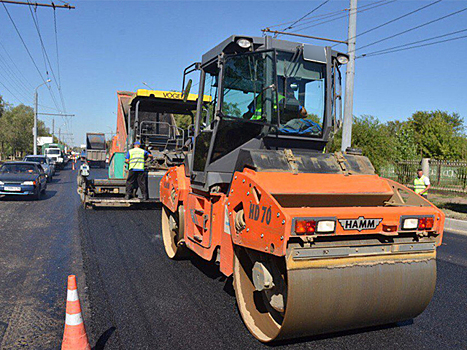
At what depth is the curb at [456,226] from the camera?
11.2m

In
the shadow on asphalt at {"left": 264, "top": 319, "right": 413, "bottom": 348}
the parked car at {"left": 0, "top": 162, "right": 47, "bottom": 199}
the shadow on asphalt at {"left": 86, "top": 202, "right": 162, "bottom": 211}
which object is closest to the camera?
the shadow on asphalt at {"left": 264, "top": 319, "right": 413, "bottom": 348}

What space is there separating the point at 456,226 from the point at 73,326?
11.1 m

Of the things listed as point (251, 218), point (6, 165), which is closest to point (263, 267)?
point (251, 218)

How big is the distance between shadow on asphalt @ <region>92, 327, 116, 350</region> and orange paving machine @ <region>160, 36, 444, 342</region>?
1212mm

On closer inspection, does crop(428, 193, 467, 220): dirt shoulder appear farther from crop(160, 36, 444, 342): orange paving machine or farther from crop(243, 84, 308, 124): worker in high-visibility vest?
crop(243, 84, 308, 124): worker in high-visibility vest

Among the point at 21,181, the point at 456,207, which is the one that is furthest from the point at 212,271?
the point at 456,207

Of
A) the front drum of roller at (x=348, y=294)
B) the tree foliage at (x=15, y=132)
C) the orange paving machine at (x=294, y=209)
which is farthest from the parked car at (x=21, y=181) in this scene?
the tree foliage at (x=15, y=132)

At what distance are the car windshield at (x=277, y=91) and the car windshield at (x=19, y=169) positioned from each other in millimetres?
12308

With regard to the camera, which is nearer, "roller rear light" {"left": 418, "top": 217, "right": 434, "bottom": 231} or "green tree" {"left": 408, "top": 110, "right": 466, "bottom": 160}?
"roller rear light" {"left": 418, "top": 217, "right": 434, "bottom": 231}

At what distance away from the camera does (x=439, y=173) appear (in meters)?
21.3

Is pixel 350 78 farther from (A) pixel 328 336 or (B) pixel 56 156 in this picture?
(B) pixel 56 156

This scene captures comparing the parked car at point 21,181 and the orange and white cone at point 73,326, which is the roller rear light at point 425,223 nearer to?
the orange and white cone at point 73,326

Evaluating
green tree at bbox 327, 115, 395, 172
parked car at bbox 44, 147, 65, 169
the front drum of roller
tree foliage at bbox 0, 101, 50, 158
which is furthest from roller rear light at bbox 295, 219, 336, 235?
tree foliage at bbox 0, 101, 50, 158

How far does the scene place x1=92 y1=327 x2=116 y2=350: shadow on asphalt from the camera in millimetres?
3605
